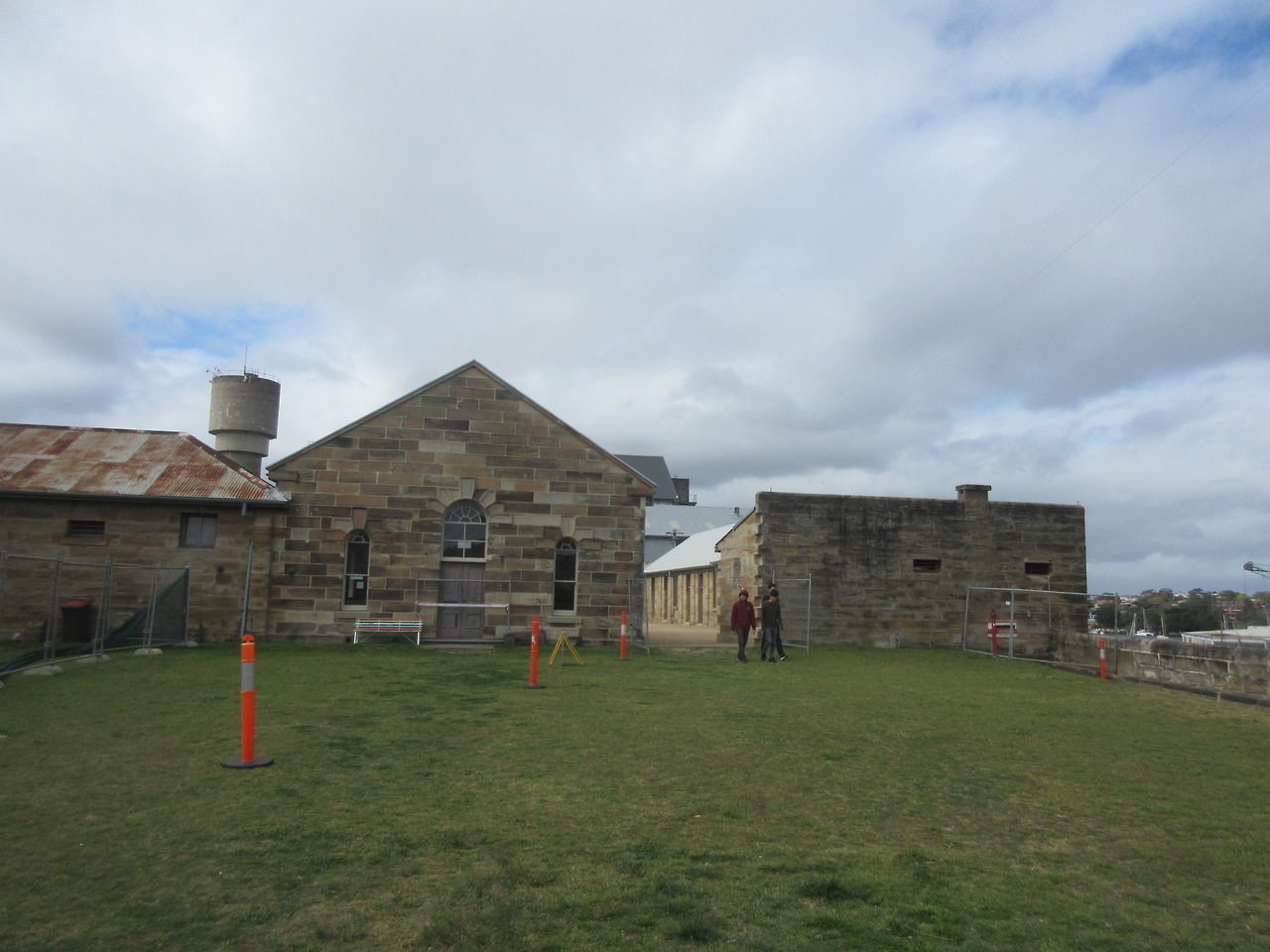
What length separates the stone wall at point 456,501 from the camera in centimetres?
2288

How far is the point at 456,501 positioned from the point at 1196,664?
1607cm

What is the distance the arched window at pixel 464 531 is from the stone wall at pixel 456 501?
0.34 metres

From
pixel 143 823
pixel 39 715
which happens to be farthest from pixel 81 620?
pixel 143 823

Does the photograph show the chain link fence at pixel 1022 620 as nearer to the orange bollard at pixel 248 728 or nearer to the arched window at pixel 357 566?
the arched window at pixel 357 566

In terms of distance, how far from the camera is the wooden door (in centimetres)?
2339

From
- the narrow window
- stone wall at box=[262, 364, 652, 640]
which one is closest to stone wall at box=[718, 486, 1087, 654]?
stone wall at box=[262, 364, 652, 640]

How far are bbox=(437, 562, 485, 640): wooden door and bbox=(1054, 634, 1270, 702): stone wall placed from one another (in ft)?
→ 46.6

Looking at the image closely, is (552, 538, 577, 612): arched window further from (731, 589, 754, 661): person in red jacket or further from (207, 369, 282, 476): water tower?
(207, 369, 282, 476): water tower

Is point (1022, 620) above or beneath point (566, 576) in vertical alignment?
beneath

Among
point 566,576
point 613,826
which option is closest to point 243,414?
point 566,576

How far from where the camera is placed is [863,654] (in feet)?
81.9

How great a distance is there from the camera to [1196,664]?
61.5 ft

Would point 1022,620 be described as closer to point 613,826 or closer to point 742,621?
point 742,621

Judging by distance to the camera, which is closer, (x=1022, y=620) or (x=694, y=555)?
(x=1022, y=620)
